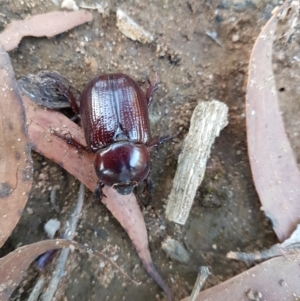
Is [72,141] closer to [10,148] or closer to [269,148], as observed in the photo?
[10,148]

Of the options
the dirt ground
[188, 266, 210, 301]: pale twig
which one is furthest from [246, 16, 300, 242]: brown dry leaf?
[188, 266, 210, 301]: pale twig

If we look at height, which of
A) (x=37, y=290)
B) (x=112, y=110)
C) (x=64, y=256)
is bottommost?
(x=37, y=290)

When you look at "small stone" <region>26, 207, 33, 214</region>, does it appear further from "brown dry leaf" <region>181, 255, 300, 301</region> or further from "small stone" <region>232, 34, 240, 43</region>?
"small stone" <region>232, 34, 240, 43</region>

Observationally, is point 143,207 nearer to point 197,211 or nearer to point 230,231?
point 197,211

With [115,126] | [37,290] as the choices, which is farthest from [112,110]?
[37,290]

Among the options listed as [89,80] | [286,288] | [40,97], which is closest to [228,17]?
[89,80]

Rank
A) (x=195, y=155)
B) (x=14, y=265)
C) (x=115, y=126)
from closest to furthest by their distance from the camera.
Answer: (x=14, y=265)
(x=195, y=155)
(x=115, y=126)
